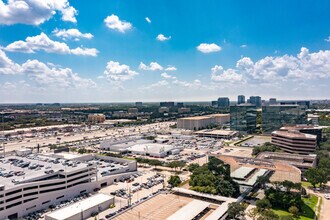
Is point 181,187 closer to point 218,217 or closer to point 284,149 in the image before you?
point 218,217

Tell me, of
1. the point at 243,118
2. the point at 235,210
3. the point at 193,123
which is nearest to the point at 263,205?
the point at 235,210

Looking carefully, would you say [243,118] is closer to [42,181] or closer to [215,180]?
[215,180]

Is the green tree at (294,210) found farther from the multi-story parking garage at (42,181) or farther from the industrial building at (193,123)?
the industrial building at (193,123)

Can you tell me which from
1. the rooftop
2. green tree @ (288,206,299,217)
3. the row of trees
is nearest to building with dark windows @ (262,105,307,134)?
the rooftop

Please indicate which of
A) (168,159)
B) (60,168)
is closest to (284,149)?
(168,159)

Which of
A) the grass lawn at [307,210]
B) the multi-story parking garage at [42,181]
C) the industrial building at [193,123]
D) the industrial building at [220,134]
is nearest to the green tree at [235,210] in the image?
the grass lawn at [307,210]

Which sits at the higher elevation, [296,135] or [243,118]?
[243,118]

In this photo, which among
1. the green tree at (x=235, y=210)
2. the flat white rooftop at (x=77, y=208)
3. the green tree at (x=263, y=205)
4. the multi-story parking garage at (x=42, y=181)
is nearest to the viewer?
the green tree at (x=235, y=210)
